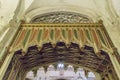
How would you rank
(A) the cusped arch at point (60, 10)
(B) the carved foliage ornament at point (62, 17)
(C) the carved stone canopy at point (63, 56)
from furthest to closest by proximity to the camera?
(B) the carved foliage ornament at point (62, 17), (A) the cusped arch at point (60, 10), (C) the carved stone canopy at point (63, 56)

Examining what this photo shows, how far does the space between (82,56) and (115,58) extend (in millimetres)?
1296

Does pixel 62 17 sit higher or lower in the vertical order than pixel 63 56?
higher

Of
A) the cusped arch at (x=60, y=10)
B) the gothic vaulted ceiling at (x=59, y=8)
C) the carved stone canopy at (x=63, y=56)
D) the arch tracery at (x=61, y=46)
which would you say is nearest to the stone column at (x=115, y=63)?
the arch tracery at (x=61, y=46)

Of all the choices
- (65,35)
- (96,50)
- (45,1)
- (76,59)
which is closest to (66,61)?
(76,59)

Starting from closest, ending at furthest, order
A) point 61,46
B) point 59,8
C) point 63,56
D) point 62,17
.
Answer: point 61,46 → point 63,56 → point 62,17 → point 59,8

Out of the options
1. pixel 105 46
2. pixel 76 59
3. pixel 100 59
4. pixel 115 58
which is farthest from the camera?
pixel 76 59

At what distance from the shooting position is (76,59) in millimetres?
6480

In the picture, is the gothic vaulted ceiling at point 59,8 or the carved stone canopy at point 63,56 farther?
the gothic vaulted ceiling at point 59,8

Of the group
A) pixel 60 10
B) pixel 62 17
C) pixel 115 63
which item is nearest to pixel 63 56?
pixel 115 63

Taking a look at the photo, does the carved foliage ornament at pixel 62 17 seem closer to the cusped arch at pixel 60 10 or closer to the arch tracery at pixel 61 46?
the cusped arch at pixel 60 10

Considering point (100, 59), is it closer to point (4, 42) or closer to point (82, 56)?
point (82, 56)

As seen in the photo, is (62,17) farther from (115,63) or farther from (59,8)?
(115,63)

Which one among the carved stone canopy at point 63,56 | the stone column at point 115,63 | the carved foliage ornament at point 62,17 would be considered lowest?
the stone column at point 115,63

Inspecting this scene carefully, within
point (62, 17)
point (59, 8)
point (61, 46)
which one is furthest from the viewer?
point (59, 8)
